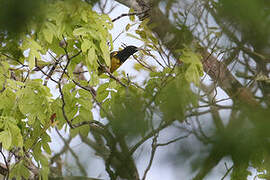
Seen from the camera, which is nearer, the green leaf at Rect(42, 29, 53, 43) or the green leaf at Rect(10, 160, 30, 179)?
the green leaf at Rect(42, 29, 53, 43)

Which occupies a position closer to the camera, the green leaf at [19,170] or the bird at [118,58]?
the green leaf at [19,170]

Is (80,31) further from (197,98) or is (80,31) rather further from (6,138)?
(197,98)

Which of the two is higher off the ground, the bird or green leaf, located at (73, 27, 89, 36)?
the bird

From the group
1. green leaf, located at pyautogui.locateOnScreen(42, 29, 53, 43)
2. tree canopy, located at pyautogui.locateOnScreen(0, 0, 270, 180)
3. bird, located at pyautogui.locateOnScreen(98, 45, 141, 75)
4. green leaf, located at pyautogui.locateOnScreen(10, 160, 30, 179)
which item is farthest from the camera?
bird, located at pyautogui.locateOnScreen(98, 45, 141, 75)

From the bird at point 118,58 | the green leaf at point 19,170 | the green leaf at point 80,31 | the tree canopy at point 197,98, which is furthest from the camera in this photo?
the bird at point 118,58

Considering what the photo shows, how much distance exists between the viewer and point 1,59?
201 cm

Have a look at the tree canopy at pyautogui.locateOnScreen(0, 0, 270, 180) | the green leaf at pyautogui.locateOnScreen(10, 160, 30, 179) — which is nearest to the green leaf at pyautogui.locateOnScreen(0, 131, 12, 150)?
the green leaf at pyautogui.locateOnScreen(10, 160, 30, 179)

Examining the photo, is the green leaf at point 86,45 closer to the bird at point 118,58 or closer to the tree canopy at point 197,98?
the tree canopy at point 197,98

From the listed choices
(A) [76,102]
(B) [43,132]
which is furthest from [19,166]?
(A) [76,102]

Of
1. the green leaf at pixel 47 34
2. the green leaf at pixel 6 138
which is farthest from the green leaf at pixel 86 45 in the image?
the green leaf at pixel 6 138

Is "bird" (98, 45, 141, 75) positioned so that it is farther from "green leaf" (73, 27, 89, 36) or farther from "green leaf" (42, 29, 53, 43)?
"green leaf" (42, 29, 53, 43)

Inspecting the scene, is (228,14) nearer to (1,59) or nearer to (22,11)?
(22,11)

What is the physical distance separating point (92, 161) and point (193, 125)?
1.30 feet

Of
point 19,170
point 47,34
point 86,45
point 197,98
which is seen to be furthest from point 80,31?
point 19,170
